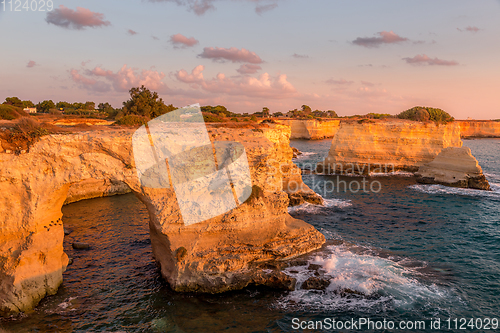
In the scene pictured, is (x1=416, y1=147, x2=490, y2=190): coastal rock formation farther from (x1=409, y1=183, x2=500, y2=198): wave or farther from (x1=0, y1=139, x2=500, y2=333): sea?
(x1=0, y1=139, x2=500, y2=333): sea

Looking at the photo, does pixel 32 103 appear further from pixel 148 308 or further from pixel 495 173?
pixel 495 173

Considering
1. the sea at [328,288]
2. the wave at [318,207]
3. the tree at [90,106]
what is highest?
the tree at [90,106]

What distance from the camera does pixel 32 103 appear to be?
5603 centimetres

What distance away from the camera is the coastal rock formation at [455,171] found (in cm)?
3312

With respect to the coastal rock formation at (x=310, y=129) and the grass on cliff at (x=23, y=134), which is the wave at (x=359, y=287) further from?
the coastal rock formation at (x=310, y=129)

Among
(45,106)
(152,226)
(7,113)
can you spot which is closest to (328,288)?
(152,226)

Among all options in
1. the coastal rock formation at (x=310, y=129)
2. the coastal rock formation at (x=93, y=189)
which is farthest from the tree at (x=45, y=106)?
the coastal rock formation at (x=310, y=129)

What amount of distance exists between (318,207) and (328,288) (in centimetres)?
1374

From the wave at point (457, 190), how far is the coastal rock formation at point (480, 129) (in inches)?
3510

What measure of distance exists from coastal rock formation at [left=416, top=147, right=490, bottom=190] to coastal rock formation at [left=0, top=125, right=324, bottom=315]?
90.0 ft

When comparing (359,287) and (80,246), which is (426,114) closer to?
(359,287)

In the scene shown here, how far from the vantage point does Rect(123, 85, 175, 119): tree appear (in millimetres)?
27391

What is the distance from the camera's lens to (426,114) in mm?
68562

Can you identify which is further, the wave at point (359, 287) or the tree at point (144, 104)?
the tree at point (144, 104)
